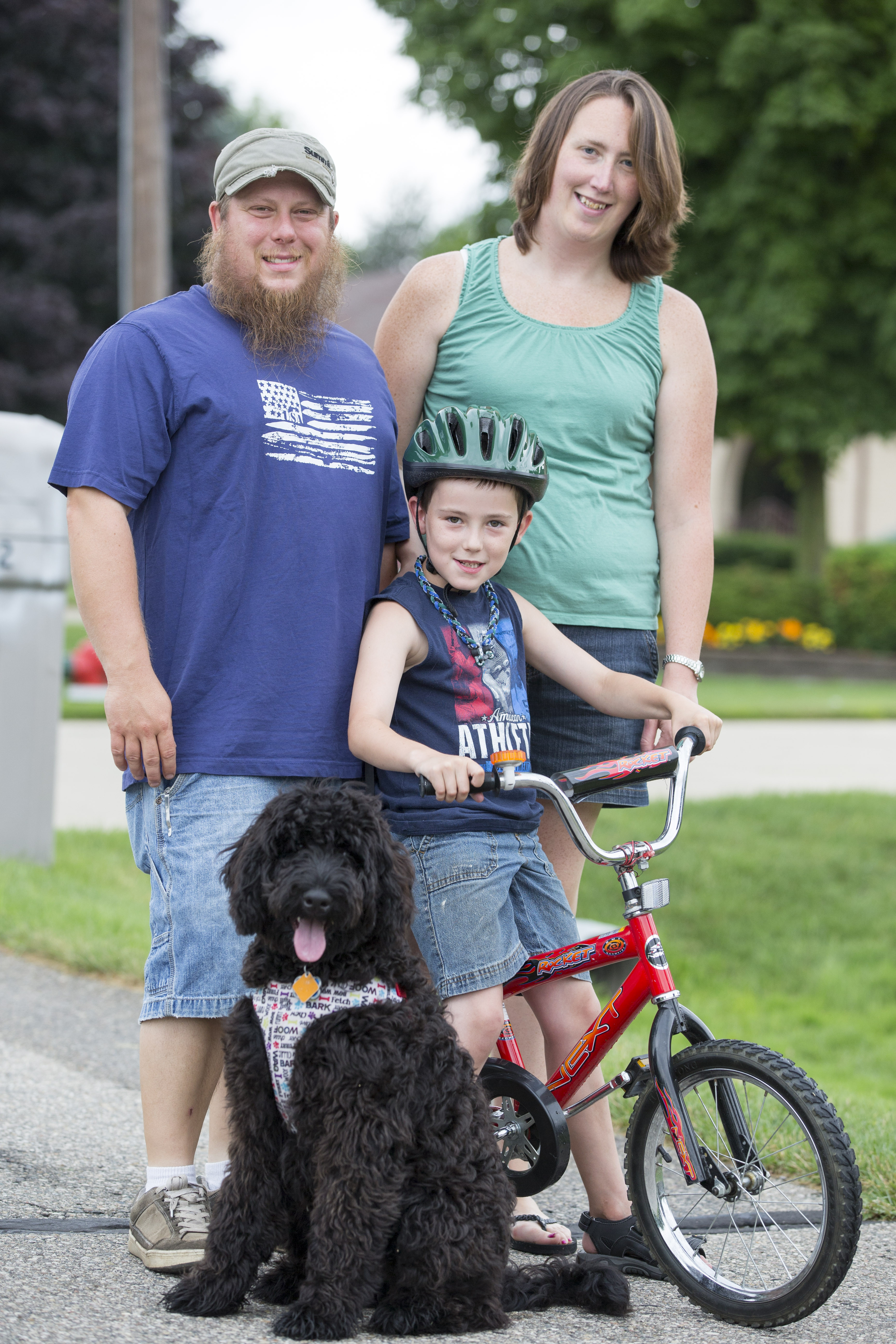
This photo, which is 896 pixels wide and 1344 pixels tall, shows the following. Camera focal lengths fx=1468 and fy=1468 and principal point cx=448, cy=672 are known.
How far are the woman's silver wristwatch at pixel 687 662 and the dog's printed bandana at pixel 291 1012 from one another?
45.8 inches

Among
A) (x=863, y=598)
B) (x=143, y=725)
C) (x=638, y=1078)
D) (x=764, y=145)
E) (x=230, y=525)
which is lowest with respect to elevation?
(x=638, y=1078)

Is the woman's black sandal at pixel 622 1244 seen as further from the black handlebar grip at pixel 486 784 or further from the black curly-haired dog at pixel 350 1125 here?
the black handlebar grip at pixel 486 784

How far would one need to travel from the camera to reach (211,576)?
308 cm

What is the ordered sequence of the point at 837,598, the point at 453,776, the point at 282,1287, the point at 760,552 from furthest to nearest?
the point at 760,552 < the point at 837,598 < the point at 282,1287 < the point at 453,776

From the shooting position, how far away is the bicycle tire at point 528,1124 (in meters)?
3.13

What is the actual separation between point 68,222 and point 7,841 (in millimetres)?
25846

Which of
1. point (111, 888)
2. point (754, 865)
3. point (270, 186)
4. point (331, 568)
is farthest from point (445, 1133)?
point (754, 865)

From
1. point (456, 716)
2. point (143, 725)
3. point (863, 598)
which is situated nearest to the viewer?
point (143, 725)

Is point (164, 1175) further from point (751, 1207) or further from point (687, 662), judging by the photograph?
point (687, 662)

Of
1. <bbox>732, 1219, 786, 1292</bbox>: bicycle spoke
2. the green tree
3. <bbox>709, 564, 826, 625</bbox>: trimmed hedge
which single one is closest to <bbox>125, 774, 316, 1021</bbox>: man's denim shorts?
<bbox>732, 1219, 786, 1292</bbox>: bicycle spoke

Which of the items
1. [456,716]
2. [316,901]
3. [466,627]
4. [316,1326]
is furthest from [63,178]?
[316,1326]

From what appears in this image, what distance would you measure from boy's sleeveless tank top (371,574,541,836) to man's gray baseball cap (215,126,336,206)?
0.88 m

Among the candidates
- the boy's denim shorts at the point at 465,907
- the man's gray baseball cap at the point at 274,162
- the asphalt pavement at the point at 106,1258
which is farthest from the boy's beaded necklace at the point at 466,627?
the asphalt pavement at the point at 106,1258

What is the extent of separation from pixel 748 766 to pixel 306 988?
376 inches
